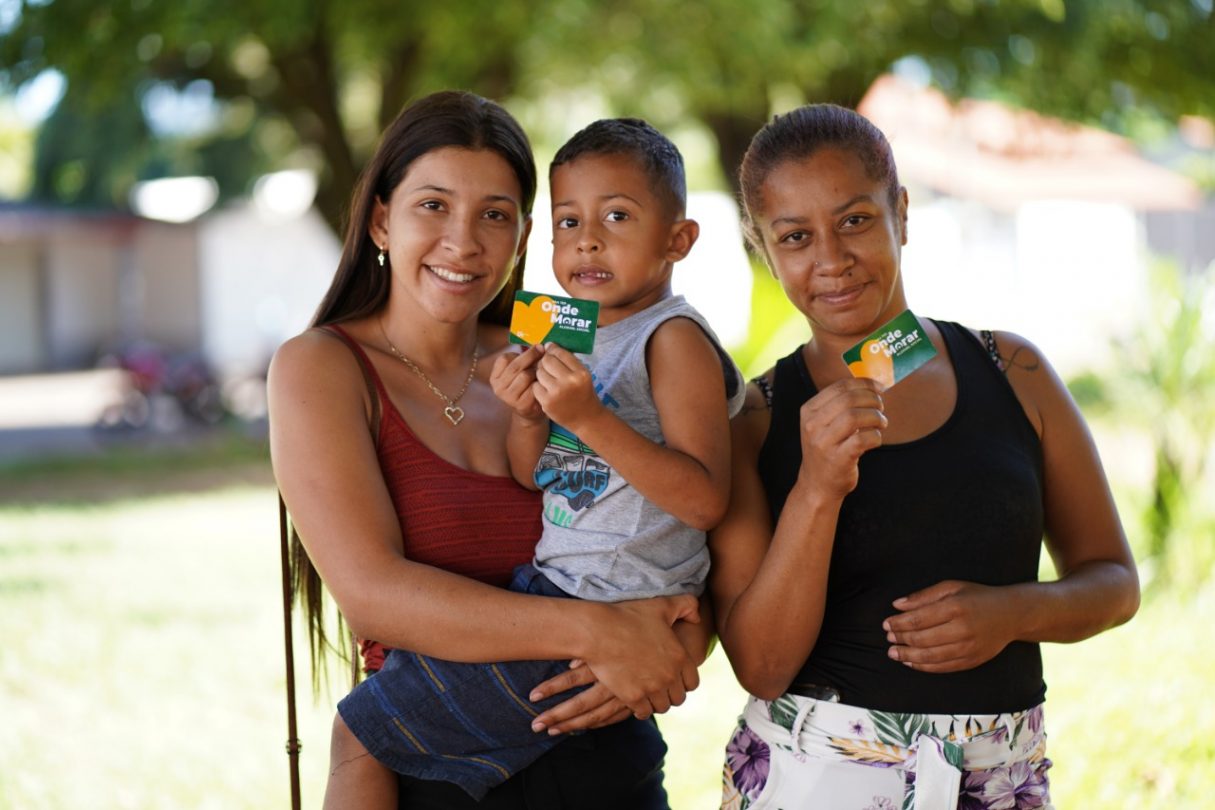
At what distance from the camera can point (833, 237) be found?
2312mm

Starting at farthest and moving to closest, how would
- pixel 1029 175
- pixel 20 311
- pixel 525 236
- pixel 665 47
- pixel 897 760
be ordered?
1. pixel 20 311
2. pixel 1029 175
3. pixel 665 47
4. pixel 525 236
5. pixel 897 760

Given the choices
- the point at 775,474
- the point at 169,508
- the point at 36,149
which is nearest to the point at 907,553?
the point at 775,474

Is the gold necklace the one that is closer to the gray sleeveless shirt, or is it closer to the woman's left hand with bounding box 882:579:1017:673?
the gray sleeveless shirt

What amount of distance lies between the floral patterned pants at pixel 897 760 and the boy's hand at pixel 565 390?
2.16 feet

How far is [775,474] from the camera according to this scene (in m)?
2.42

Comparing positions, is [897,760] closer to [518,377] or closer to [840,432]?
[840,432]

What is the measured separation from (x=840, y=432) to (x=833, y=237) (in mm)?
403

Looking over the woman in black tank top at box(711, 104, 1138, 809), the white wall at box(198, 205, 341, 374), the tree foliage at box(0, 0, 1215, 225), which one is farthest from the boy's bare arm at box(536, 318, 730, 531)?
the white wall at box(198, 205, 341, 374)

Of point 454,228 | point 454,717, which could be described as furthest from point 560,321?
point 454,717

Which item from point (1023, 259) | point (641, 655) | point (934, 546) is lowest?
point (641, 655)

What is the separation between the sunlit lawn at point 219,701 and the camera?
4.89 m

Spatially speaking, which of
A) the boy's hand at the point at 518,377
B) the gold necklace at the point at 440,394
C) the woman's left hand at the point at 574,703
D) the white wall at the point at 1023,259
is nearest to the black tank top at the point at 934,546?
the woman's left hand at the point at 574,703

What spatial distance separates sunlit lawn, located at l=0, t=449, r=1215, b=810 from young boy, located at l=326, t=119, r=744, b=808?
2313 mm

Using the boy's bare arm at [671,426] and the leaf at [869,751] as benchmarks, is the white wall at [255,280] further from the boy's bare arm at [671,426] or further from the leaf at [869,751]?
the leaf at [869,751]
